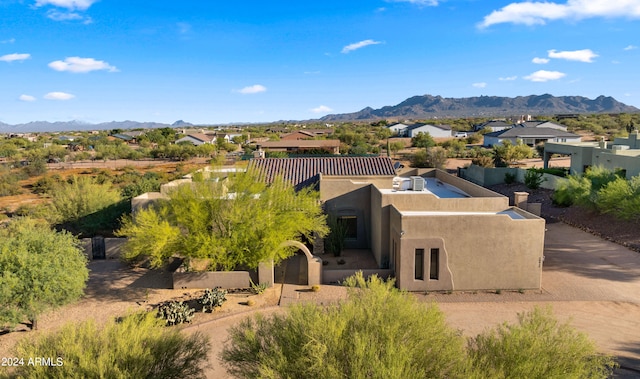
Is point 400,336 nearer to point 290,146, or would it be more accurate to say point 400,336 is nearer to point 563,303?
point 563,303

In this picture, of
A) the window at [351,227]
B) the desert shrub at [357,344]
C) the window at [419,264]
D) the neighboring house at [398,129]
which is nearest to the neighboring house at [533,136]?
the neighboring house at [398,129]

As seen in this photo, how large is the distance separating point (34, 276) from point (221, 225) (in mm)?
6580

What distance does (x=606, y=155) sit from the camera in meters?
34.3

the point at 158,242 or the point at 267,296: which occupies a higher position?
the point at 158,242

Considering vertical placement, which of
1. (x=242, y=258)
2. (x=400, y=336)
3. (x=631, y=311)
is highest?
(x=400, y=336)

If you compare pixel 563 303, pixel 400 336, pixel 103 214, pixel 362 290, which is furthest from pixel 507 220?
pixel 103 214

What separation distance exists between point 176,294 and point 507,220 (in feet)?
45.7

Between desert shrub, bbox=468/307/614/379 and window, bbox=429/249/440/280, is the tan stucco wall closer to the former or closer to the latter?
window, bbox=429/249/440/280

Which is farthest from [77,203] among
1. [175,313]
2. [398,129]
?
[398,129]

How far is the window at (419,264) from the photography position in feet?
55.7

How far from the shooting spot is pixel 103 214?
23.8 m

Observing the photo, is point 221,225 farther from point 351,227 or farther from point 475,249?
point 475,249

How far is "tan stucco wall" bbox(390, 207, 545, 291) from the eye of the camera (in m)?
16.7

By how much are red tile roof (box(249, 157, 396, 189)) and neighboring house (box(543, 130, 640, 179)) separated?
1971 centimetres
